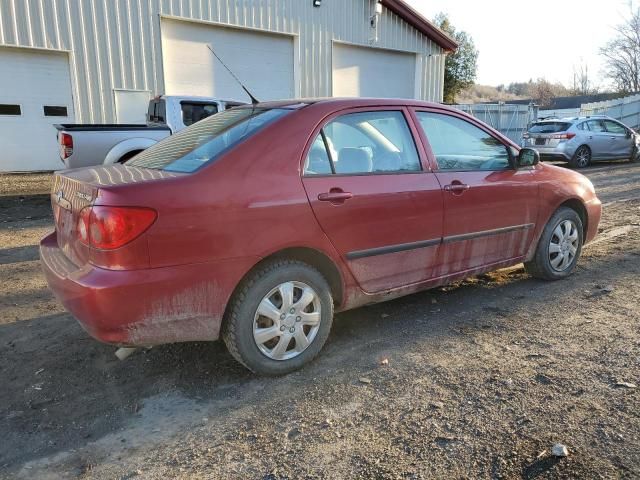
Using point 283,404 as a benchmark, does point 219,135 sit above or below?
above

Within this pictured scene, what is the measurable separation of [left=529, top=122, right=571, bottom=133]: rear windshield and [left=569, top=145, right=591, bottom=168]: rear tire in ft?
2.42

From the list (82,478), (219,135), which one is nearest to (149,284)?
(82,478)

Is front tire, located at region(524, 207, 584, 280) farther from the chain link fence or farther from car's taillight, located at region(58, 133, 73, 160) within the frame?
the chain link fence

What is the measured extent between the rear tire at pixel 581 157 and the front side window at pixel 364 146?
12.9m

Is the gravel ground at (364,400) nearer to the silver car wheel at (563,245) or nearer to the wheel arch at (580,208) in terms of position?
the silver car wheel at (563,245)

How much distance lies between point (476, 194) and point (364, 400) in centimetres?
190

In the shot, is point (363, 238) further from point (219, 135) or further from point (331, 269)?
point (219, 135)

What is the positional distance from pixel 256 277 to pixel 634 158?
17.6m

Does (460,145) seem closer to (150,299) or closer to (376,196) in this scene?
(376,196)

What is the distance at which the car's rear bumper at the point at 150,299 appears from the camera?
2.59 metres

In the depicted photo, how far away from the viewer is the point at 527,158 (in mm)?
4281

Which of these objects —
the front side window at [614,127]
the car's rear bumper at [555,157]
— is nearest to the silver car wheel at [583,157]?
the car's rear bumper at [555,157]

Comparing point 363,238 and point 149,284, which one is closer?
point 149,284

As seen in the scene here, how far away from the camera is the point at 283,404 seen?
2.86 metres
